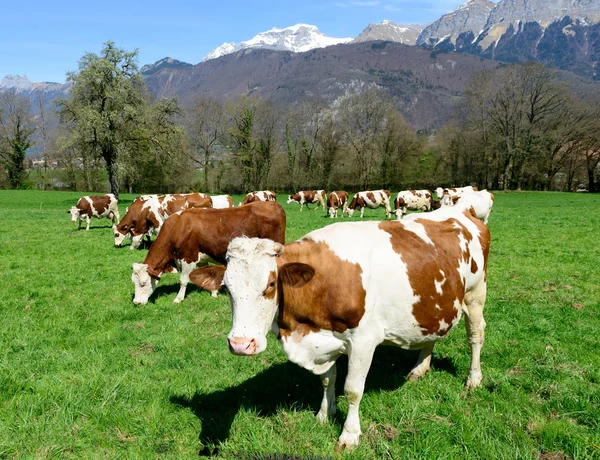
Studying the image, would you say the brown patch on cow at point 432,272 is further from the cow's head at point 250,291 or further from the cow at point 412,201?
the cow at point 412,201

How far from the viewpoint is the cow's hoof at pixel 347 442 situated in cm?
364

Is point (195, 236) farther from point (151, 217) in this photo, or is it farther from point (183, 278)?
point (151, 217)

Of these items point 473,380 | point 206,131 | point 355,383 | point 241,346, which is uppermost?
point 206,131

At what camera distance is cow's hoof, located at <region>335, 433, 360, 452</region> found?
143 inches

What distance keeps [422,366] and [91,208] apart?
69.2 ft

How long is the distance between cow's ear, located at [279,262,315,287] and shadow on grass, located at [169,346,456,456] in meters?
1.71

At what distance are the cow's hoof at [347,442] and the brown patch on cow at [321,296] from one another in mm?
1109

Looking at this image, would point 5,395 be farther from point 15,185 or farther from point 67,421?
point 15,185

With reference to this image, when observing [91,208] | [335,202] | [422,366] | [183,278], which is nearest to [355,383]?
[422,366]

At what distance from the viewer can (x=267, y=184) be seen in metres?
60.9

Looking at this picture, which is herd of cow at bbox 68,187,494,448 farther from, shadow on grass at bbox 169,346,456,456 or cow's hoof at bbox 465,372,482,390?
shadow on grass at bbox 169,346,456,456

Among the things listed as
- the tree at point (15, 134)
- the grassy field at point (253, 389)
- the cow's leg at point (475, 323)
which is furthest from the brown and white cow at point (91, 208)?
the tree at point (15, 134)

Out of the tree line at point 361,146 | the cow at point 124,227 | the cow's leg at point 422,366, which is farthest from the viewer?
the tree line at point 361,146

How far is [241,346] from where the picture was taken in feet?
10.1
